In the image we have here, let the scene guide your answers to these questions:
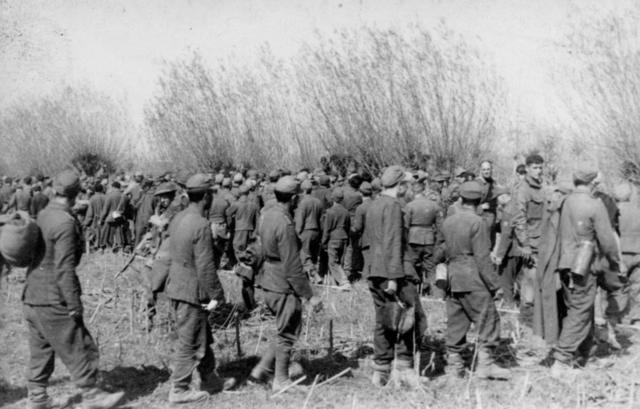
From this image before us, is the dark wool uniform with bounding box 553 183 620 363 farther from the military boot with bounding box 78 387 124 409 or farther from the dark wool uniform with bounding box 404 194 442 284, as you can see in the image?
the military boot with bounding box 78 387 124 409

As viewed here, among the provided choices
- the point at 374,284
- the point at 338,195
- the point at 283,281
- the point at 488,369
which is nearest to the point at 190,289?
the point at 283,281

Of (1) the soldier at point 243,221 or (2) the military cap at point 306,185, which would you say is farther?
(1) the soldier at point 243,221

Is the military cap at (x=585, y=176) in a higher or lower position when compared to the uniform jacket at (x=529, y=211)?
higher

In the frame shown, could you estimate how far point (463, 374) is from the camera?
19.0 feet

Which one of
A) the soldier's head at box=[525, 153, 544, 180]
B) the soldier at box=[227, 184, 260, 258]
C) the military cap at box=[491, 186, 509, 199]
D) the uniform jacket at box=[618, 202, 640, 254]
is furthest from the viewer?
the soldier at box=[227, 184, 260, 258]

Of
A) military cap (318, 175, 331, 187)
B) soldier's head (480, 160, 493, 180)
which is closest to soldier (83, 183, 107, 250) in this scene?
military cap (318, 175, 331, 187)

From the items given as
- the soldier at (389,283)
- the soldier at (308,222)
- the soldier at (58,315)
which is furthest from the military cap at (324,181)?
the soldier at (58,315)

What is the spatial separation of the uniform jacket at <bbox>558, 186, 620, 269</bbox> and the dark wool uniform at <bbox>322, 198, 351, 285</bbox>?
5161mm

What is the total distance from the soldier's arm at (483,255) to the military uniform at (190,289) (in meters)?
2.35

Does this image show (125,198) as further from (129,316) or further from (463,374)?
(463,374)

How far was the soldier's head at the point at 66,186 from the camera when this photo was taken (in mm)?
5168

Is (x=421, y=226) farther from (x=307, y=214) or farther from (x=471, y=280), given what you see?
(x=471, y=280)

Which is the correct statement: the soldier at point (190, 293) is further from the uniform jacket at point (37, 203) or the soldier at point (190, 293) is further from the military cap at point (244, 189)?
the uniform jacket at point (37, 203)

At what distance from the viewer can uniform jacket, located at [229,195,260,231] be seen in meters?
11.8
